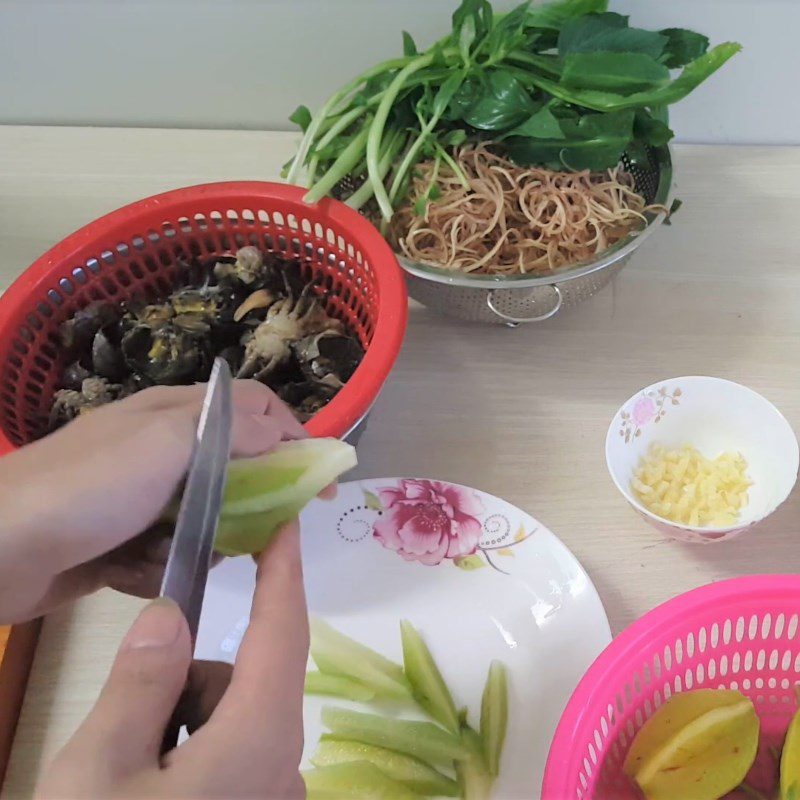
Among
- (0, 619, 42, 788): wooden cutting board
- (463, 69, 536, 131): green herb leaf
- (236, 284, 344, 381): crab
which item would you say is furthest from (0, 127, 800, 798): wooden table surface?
(463, 69, 536, 131): green herb leaf

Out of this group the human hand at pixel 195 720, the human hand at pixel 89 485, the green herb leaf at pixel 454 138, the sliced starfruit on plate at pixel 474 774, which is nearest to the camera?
the human hand at pixel 195 720

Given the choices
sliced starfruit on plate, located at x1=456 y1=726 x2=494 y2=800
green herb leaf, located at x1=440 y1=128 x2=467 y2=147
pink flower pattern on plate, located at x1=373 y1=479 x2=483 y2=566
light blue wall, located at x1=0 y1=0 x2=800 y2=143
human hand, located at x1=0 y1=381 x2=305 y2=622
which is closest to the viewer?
human hand, located at x1=0 y1=381 x2=305 y2=622

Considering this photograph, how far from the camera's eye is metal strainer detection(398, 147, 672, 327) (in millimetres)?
711

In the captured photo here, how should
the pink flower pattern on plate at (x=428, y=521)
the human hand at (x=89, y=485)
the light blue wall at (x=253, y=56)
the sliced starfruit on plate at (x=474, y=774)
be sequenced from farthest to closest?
1. the light blue wall at (x=253, y=56)
2. the pink flower pattern on plate at (x=428, y=521)
3. the sliced starfruit on plate at (x=474, y=774)
4. the human hand at (x=89, y=485)

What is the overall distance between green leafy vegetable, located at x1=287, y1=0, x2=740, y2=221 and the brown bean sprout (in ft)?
0.06

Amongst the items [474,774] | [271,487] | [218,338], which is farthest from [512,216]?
[474,774]

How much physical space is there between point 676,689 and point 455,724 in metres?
0.17

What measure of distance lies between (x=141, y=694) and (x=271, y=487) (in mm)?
175

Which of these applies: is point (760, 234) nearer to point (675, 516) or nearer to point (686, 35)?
point (686, 35)

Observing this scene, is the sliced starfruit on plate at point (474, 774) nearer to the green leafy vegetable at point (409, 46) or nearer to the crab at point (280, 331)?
the crab at point (280, 331)

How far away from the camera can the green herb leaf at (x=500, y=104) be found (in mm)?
739

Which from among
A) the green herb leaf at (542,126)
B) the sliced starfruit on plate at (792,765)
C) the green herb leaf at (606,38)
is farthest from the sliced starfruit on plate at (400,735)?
the green herb leaf at (606,38)

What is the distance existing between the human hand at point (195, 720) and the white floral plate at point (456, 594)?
21 centimetres

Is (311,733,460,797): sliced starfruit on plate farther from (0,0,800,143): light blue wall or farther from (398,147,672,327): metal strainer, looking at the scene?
(0,0,800,143): light blue wall
